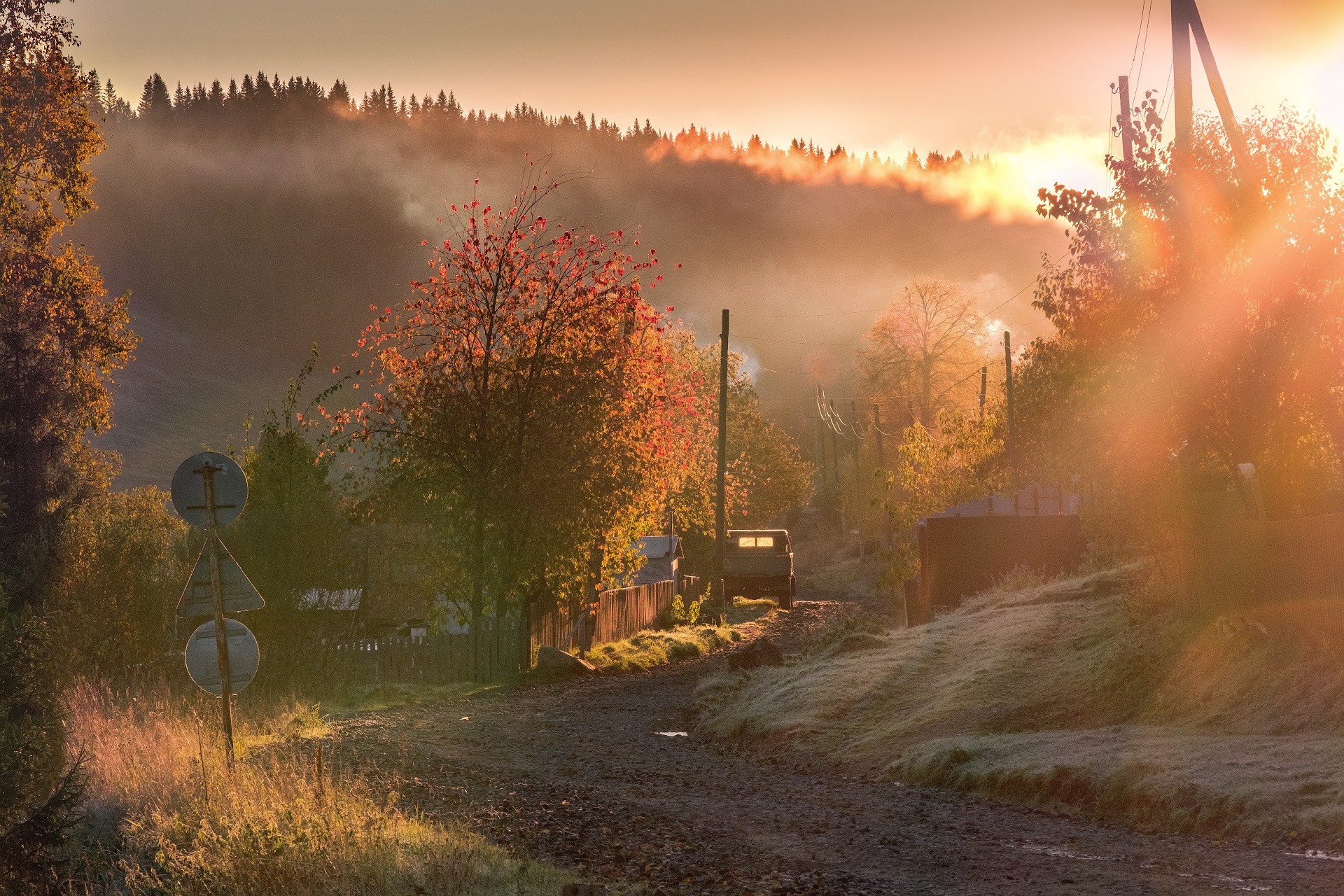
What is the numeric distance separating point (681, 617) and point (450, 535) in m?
14.5

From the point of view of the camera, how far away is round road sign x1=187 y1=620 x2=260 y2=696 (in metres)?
11.6

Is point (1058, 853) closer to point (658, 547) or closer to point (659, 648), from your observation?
point (659, 648)

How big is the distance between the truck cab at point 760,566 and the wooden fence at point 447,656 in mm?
21504

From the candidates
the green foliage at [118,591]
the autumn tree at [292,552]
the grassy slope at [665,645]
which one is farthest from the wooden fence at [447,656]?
the green foliage at [118,591]

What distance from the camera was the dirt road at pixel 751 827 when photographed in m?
9.12

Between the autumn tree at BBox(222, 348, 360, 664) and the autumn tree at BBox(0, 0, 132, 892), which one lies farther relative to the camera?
the autumn tree at BBox(0, 0, 132, 892)

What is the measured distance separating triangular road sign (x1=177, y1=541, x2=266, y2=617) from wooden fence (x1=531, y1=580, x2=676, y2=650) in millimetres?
16482

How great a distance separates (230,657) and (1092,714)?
32.6ft

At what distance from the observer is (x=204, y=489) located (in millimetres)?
11789

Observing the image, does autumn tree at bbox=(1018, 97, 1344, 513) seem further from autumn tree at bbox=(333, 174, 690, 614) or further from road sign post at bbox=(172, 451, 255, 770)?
road sign post at bbox=(172, 451, 255, 770)

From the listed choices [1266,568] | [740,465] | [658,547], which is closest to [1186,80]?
[1266,568]

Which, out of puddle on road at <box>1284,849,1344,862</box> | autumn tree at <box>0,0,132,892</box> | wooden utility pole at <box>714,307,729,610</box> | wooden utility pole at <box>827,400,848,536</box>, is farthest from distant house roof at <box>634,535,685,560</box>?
puddle on road at <box>1284,849,1344,862</box>

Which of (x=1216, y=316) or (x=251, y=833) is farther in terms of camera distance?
(x=1216, y=316)

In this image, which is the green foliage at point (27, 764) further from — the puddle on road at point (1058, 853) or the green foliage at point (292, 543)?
the green foliage at point (292, 543)
